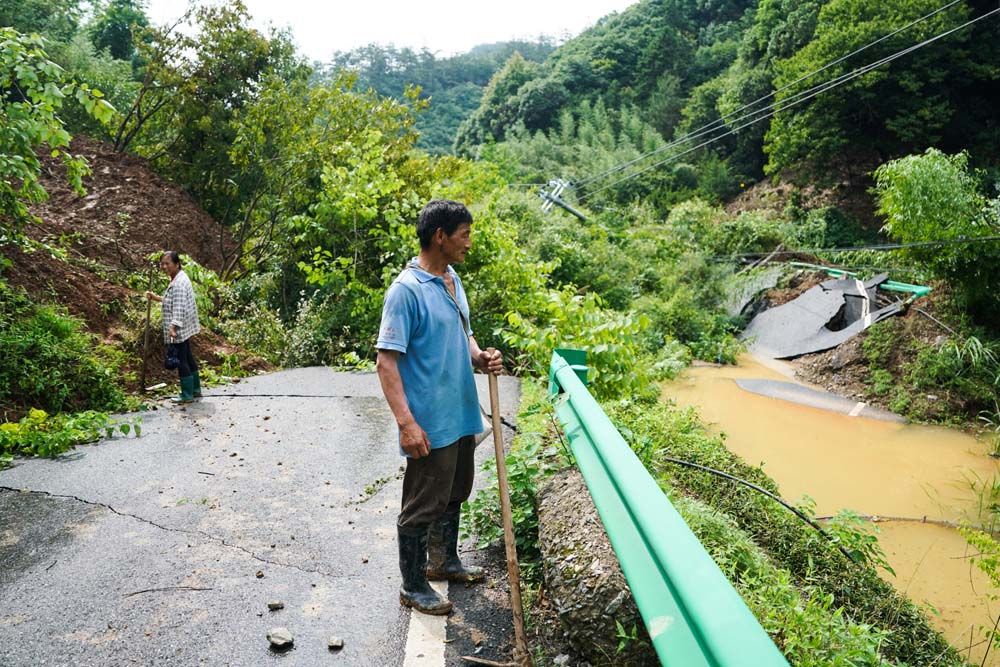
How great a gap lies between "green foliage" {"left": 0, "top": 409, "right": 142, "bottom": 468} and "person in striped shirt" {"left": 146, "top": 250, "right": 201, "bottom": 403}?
1.20 metres

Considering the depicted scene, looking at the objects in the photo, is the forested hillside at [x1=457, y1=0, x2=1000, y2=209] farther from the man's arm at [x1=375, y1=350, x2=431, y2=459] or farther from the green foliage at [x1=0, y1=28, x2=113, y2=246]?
the man's arm at [x1=375, y1=350, x2=431, y2=459]

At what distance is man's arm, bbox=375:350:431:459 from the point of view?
2.98m

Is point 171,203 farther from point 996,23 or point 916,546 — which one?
point 996,23

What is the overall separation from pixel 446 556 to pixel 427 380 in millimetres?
989

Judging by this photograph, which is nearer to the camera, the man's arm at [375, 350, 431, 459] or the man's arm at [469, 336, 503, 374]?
the man's arm at [375, 350, 431, 459]

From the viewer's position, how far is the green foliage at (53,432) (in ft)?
19.2

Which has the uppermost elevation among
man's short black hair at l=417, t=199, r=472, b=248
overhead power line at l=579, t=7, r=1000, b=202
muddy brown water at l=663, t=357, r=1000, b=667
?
Result: overhead power line at l=579, t=7, r=1000, b=202

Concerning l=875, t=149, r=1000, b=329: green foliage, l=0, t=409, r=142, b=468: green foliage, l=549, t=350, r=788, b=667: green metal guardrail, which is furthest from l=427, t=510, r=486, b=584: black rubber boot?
l=875, t=149, r=1000, b=329: green foliage

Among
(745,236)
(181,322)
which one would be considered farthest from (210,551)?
(745,236)

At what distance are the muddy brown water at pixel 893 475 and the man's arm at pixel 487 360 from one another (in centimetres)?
391

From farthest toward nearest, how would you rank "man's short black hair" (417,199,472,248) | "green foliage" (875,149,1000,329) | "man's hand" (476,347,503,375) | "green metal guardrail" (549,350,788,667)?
1. "green foliage" (875,149,1000,329)
2. "man's hand" (476,347,503,375)
3. "man's short black hair" (417,199,472,248)
4. "green metal guardrail" (549,350,788,667)

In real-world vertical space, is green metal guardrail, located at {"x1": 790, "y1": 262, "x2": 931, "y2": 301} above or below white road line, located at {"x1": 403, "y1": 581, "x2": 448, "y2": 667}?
below

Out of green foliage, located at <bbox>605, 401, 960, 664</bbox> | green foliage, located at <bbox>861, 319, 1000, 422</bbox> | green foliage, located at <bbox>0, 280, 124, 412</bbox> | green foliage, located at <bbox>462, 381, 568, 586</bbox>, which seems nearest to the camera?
green foliage, located at <bbox>605, 401, 960, 664</bbox>

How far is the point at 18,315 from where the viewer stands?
787 cm
